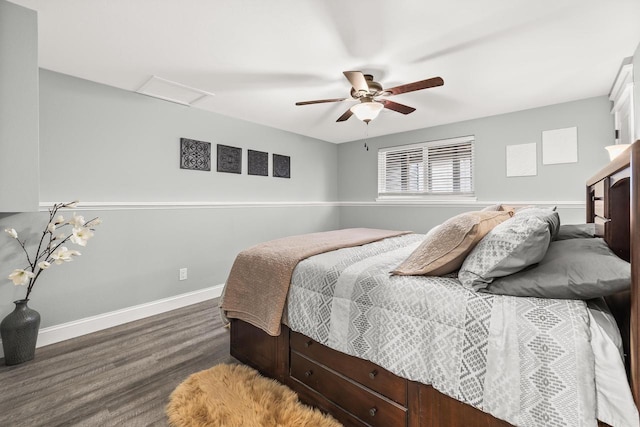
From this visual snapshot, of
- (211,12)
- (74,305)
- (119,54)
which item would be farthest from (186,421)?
(119,54)

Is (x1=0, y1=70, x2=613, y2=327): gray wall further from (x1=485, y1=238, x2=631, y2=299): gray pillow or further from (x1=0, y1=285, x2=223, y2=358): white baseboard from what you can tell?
(x1=485, y1=238, x2=631, y2=299): gray pillow

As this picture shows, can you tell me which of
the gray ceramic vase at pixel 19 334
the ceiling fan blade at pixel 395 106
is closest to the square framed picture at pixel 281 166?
the ceiling fan blade at pixel 395 106

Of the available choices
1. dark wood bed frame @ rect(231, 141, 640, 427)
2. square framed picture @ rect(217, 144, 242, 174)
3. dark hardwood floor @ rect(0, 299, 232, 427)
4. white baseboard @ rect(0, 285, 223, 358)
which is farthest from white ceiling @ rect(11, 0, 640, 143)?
dark hardwood floor @ rect(0, 299, 232, 427)

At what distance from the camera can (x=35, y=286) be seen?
2395 millimetres

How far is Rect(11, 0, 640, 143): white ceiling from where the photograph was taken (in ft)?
5.79

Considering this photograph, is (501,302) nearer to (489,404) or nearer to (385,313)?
(489,404)

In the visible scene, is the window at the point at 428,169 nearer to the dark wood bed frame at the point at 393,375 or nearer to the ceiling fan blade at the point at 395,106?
the ceiling fan blade at the point at 395,106

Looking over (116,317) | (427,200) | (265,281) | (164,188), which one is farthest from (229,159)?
(427,200)

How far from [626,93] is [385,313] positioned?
10.2 ft

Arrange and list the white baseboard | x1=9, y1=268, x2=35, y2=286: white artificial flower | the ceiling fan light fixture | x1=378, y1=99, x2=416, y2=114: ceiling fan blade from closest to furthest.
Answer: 1. x1=9, y1=268, x2=35, y2=286: white artificial flower
2. the white baseboard
3. the ceiling fan light fixture
4. x1=378, y1=99, x2=416, y2=114: ceiling fan blade

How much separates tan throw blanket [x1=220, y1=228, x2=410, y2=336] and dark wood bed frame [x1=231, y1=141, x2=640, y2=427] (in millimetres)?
146

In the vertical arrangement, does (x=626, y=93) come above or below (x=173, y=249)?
above

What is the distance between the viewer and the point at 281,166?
445 cm

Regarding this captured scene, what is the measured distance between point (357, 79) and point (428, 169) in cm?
265
